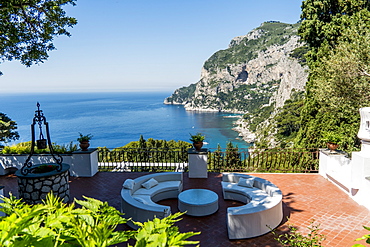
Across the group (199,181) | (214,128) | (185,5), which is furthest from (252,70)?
(199,181)

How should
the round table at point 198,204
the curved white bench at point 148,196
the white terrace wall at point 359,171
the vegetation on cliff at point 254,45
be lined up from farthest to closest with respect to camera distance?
the vegetation on cliff at point 254,45 → the white terrace wall at point 359,171 → the round table at point 198,204 → the curved white bench at point 148,196

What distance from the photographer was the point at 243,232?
4.58 metres

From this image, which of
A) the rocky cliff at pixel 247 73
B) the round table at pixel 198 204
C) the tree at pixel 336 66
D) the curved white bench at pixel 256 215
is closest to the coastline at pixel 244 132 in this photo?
the rocky cliff at pixel 247 73

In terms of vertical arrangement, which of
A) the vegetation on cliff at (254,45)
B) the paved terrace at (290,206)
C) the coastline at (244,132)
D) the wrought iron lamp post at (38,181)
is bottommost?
the coastline at (244,132)

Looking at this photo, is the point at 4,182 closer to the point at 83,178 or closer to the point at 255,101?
the point at 83,178

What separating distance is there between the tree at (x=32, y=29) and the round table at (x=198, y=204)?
736 cm

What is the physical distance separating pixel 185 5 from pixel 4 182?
25.9m

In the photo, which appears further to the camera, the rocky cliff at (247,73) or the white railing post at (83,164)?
the rocky cliff at (247,73)

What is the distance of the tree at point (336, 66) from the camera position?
10.7 m

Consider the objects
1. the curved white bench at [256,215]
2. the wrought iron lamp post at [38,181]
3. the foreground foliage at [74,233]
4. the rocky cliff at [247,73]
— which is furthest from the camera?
the rocky cliff at [247,73]

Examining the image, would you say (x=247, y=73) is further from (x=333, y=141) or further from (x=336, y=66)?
(x=333, y=141)

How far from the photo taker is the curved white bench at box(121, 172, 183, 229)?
4727 millimetres

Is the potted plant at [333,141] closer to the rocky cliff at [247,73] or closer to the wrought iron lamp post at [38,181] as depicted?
the wrought iron lamp post at [38,181]

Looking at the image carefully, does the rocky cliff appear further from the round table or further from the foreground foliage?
the foreground foliage
